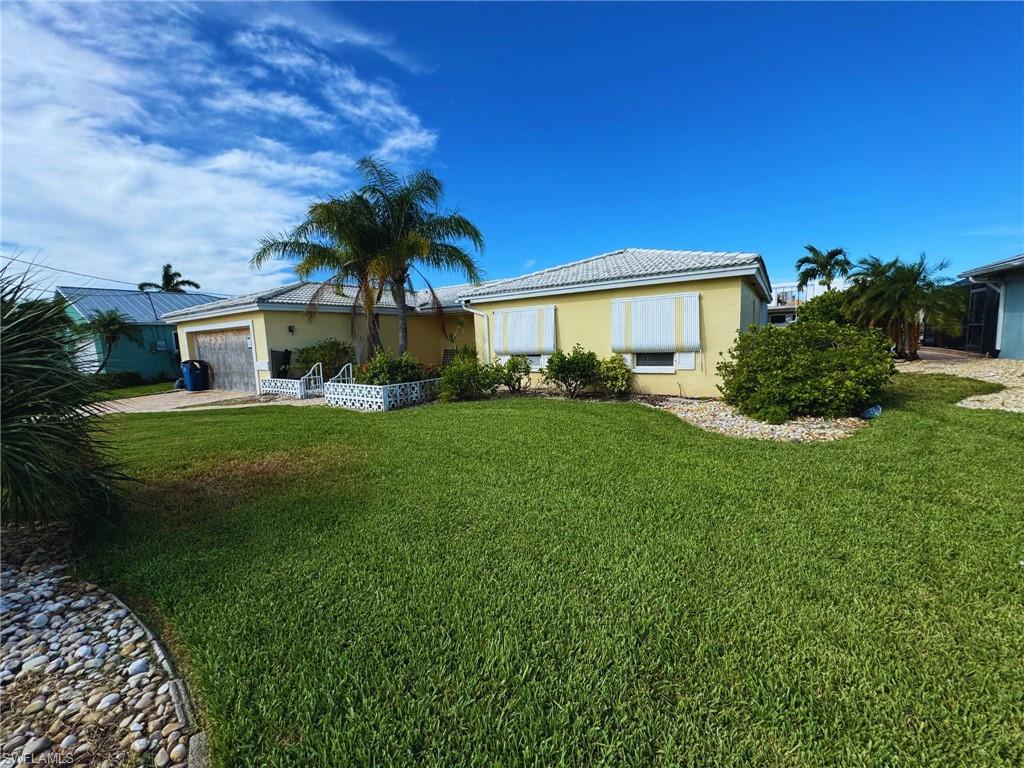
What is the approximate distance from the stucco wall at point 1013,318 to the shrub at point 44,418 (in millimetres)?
24868

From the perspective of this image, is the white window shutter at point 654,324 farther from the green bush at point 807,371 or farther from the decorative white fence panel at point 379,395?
the decorative white fence panel at point 379,395

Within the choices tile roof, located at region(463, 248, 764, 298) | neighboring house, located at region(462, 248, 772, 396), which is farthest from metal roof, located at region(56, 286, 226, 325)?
neighboring house, located at region(462, 248, 772, 396)

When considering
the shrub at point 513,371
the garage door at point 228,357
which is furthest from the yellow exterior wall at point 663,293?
the garage door at point 228,357

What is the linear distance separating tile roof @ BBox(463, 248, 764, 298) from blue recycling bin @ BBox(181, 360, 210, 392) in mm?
12495

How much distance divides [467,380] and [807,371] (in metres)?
8.23

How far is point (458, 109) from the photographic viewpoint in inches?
520

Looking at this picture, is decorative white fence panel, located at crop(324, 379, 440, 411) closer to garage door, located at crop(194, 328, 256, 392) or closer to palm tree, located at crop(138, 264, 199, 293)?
garage door, located at crop(194, 328, 256, 392)

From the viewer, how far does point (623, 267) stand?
13656mm

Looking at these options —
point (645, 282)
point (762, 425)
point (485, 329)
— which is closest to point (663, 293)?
point (645, 282)

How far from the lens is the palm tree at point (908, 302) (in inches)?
718

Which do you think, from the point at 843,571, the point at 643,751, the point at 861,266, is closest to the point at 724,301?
the point at 843,571

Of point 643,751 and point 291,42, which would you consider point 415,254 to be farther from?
point 643,751

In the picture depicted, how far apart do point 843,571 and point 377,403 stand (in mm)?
10900

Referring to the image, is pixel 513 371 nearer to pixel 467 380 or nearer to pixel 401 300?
pixel 467 380
